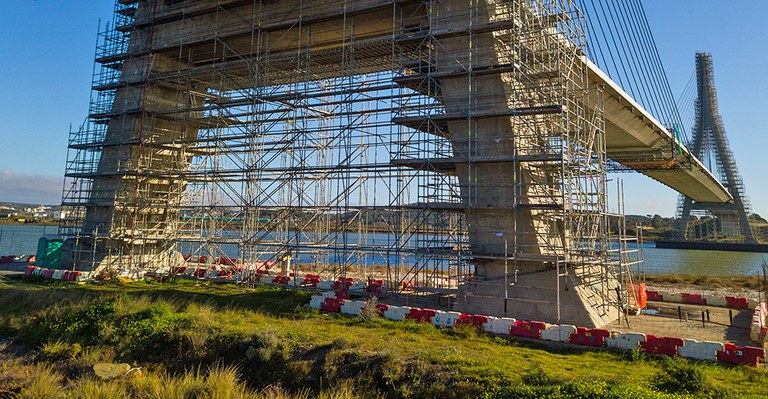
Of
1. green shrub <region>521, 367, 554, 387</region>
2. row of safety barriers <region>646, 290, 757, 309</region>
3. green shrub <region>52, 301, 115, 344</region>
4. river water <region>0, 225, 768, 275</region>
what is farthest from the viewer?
river water <region>0, 225, 768, 275</region>

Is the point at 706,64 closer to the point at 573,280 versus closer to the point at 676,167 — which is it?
the point at 676,167

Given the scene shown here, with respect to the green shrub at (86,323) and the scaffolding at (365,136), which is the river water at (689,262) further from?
the green shrub at (86,323)

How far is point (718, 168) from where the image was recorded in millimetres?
72250

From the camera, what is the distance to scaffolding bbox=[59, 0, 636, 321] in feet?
48.0

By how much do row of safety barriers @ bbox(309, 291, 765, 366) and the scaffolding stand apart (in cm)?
160

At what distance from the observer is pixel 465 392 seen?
8.28 meters

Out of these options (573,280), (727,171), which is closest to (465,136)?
(573,280)

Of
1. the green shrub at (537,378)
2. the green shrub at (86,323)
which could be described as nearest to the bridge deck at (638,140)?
the green shrub at (537,378)

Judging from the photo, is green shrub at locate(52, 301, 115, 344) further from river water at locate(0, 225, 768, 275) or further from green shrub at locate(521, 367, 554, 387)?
river water at locate(0, 225, 768, 275)

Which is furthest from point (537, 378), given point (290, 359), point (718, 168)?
point (718, 168)

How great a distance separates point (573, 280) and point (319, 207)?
1037 centimetres

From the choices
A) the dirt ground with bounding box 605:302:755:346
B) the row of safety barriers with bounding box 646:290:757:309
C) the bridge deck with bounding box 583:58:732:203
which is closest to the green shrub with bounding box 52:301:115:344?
the dirt ground with bounding box 605:302:755:346

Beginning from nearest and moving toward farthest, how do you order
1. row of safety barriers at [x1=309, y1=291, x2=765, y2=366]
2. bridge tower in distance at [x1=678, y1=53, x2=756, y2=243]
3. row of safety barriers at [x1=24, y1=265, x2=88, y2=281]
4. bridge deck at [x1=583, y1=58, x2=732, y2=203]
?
row of safety barriers at [x1=309, y1=291, x2=765, y2=366] → bridge deck at [x1=583, y1=58, x2=732, y2=203] → row of safety barriers at [x1=24, y1=265, x2=88, y2=281] → bridge tower in distance at [x1=678, y1=53, x2=756, y2=243]

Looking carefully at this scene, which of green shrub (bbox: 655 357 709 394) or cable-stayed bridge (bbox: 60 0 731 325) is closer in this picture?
green shrub (bbox: 655 357 709 394)
